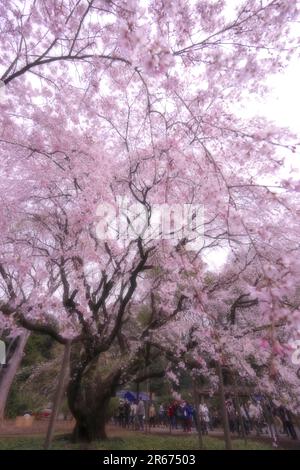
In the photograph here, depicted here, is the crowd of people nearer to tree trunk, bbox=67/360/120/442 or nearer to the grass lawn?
the grass lawn

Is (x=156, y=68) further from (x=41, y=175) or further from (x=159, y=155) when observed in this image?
(x=41, y=175)

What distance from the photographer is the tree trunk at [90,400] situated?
9.80 m

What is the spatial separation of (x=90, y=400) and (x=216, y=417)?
9.62 m

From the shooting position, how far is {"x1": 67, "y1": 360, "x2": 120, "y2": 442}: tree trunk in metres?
9.80

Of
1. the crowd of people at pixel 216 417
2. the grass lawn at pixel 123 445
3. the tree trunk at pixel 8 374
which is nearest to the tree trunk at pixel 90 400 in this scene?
the grass lawn at pixel 123 445

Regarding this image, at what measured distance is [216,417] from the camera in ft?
55.0

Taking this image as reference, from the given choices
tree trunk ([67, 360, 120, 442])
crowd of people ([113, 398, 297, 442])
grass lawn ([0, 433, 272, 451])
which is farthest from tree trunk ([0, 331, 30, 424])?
tree trunk ([67, 360, 120, 442])

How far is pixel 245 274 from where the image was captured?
36.6 feet

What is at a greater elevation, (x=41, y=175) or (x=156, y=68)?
(x=41, y=175)

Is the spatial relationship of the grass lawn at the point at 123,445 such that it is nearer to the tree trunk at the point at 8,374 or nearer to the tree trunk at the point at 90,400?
the tree trunk at the point at 90,400

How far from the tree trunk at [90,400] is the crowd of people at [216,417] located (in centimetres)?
409
